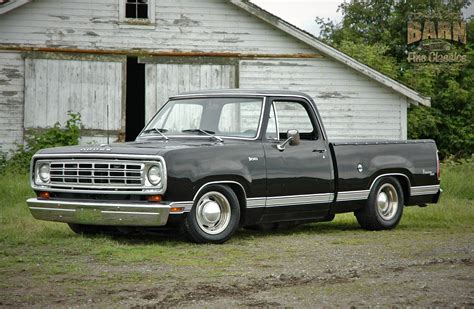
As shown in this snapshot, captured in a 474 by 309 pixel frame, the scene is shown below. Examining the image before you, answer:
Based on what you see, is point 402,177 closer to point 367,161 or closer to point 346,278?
point 367,161

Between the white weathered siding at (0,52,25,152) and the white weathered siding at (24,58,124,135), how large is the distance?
177mm

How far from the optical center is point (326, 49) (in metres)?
22.2

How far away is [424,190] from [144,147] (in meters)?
4.28

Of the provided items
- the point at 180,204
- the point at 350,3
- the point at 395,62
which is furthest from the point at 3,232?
the point at 350,3

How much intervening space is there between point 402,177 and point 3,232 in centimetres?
500

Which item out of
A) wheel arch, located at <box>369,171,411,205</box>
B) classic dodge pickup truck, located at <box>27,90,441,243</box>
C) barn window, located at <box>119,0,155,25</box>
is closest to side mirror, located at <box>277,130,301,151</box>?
classic dodge pickup truck, located at <box>27,90,441,243</box>

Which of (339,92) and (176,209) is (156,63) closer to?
(339,92)

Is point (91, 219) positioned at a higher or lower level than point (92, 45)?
lower

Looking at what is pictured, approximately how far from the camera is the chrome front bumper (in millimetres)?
9492

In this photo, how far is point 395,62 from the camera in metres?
38.5

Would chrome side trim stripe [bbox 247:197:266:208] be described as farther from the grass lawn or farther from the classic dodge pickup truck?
the grass lawn

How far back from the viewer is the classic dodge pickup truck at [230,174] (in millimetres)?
9695

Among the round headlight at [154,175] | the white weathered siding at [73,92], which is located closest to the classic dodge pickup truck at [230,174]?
the round headlight at [154,175]

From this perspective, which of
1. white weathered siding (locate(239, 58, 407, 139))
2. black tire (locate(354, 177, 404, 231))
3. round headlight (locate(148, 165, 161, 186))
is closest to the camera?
round headlight (locate(148, 165, 161, 186))
